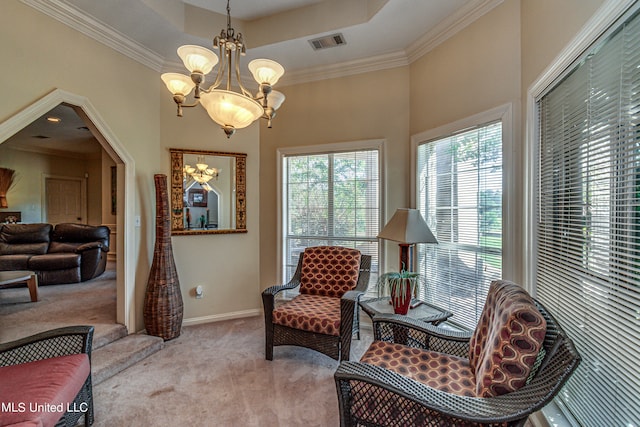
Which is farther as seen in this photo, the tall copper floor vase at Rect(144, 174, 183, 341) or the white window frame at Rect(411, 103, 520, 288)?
the tall copper floor vase at Rect(144, 174, 183, 341)

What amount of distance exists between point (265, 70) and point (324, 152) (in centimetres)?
173

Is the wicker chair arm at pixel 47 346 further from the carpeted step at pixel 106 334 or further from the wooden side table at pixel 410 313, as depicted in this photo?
the wooden side table at pixel 410 313

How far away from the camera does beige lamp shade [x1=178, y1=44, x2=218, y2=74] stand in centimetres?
170

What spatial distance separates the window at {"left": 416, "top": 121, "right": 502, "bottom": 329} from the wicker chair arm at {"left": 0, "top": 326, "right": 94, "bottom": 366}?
2.83 m

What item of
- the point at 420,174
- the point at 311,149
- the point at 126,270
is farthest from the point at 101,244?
the point at 420,174

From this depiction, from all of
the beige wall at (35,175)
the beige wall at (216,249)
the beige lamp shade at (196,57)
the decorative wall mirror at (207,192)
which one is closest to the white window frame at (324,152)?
the beige wall at (216,249)

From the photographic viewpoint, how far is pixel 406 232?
7.73ft

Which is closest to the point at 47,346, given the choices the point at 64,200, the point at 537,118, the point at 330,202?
the point at 330,202

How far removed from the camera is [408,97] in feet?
10.4

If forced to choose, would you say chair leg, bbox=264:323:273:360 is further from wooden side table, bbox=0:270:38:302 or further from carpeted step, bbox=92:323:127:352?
wooden side table, bbox=0:270:38:302

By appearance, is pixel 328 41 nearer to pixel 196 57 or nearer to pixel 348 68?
pixel 348 68

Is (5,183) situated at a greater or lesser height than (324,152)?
lesser

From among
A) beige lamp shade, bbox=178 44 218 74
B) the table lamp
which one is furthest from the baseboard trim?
beige lamp shade, bbox=178 44 218 74

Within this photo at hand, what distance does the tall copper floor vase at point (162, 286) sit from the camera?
9.79ft
